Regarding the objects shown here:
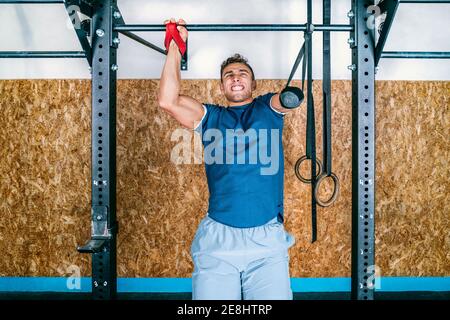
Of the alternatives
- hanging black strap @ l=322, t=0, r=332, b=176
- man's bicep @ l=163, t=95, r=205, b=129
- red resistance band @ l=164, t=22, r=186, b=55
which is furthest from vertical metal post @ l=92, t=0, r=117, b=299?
hanging black strap @ l=322, t=0, r=332, b=176

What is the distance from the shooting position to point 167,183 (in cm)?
263

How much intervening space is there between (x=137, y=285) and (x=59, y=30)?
1989mm

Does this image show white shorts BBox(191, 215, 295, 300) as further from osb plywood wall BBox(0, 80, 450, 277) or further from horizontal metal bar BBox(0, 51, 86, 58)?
horizontal metal bar BBox(0, 51, 86, 58)

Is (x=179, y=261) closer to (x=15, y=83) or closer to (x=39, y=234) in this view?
(x=39, y=234)

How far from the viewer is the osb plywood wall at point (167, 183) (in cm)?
258

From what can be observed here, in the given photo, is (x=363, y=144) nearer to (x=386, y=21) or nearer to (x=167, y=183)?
(x=386, y=21)

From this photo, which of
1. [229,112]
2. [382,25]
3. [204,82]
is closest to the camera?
[382,25]

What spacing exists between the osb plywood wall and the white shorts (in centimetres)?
87

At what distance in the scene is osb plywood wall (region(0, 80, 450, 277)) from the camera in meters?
2.58

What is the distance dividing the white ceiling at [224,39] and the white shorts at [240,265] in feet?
4.17

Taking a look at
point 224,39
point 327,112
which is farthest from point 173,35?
point 224,39

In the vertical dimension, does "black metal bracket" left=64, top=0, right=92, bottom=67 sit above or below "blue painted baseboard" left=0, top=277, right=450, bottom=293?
above

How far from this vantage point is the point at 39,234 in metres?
2.67
